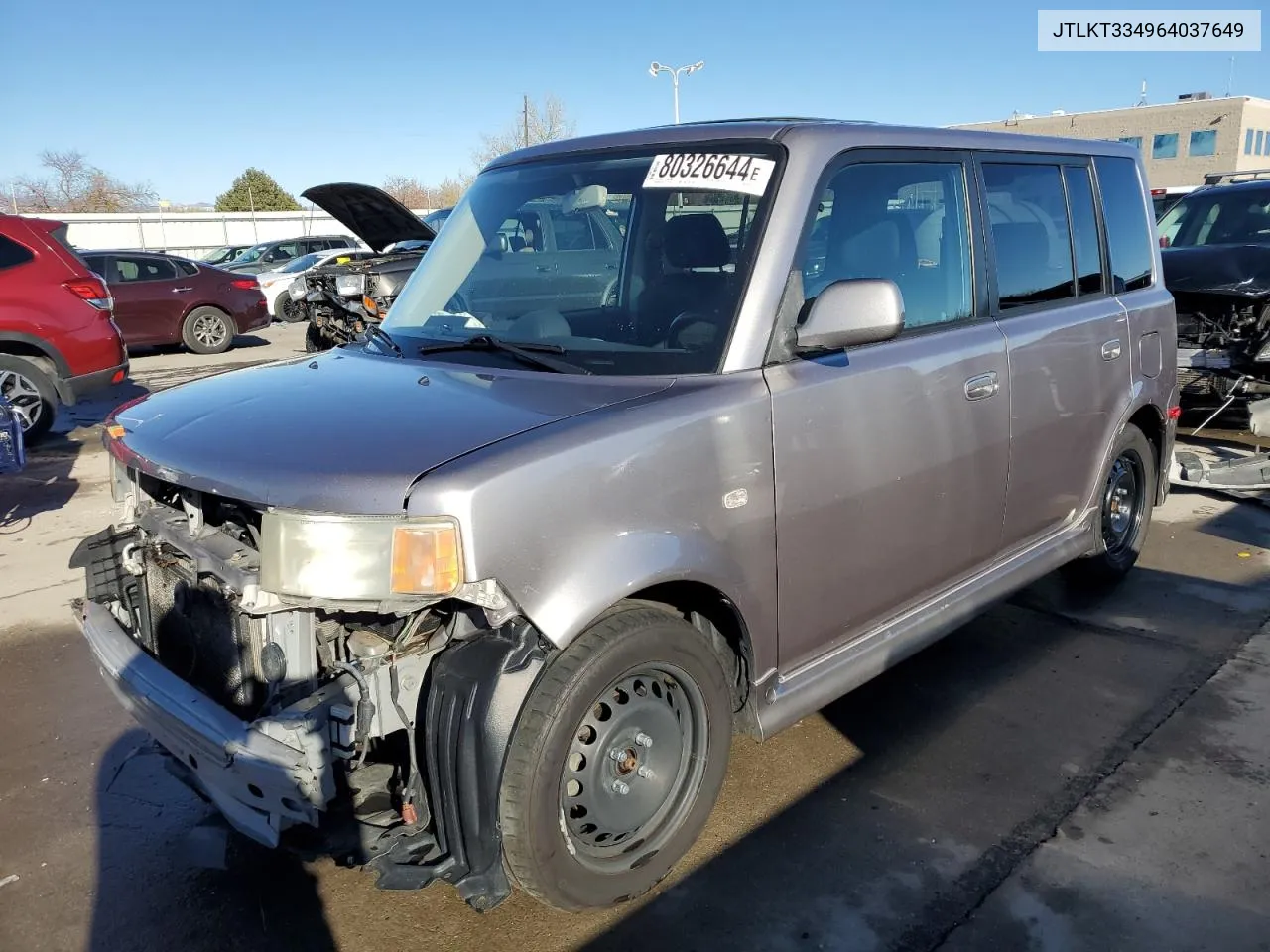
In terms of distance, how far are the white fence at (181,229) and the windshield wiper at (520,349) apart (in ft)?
102

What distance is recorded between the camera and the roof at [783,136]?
3021 millimetres

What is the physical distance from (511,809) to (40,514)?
19.0 feet

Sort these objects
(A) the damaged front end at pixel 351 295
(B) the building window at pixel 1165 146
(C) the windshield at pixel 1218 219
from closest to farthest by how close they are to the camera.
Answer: (C) the windshield at pixel 1218 219 < (A) the damaged front end at pixel 351 295 < (B) the building window at pixel 1165 146

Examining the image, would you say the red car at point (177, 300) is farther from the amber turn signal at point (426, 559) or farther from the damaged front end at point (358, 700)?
the amber turn signal at point (426, 559)

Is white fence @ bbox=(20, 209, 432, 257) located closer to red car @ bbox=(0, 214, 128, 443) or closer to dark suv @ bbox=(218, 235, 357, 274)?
dark suv @ bbox=(218, 235, 357, 274)

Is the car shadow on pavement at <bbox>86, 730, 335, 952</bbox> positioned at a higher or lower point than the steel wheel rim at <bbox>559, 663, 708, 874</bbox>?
lower

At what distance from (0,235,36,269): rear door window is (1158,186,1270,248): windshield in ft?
34.7

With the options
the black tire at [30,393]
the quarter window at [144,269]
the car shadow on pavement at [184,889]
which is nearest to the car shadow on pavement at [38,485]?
the black tire at [30,393]

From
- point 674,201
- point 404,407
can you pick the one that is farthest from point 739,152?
point 404,407

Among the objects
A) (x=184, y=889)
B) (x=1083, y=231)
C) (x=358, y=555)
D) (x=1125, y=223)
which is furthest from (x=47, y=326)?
(x=1125, y=223)

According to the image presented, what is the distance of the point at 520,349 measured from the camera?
3.03 m

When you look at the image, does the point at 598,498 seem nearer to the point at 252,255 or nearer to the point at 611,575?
the point at 611,575

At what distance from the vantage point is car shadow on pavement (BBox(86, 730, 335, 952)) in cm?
267

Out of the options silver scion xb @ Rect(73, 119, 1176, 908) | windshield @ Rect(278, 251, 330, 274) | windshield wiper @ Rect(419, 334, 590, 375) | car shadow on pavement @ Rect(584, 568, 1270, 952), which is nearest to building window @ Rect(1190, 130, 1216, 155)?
windshield @ Rect(278, 251, 330, 274)
